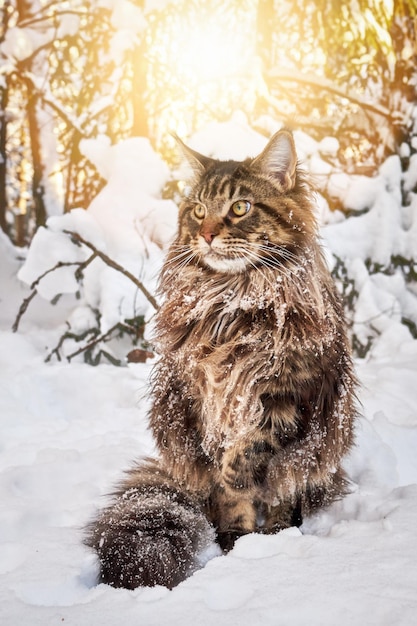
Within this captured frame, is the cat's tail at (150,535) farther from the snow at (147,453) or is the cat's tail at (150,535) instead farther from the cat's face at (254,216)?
the cat's face at (254,216)

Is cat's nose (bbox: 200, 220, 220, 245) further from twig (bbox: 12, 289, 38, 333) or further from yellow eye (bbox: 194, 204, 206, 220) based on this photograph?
twig (bbox: 12, 289, 38, 333)

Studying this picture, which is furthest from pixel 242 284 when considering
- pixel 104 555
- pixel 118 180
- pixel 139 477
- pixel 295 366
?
pixel 118 180

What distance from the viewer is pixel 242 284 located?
2109 millimetres

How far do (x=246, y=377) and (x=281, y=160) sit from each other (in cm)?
92

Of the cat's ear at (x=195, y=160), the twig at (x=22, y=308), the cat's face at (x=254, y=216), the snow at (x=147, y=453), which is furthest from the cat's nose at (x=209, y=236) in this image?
the twig at (x=22, y=308)

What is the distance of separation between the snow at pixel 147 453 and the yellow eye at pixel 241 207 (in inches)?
40.8

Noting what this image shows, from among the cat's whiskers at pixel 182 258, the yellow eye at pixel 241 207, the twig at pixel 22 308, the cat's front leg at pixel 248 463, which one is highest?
the yellow eye at pixel 241 207

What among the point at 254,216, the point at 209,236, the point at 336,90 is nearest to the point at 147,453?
the point at 209,236

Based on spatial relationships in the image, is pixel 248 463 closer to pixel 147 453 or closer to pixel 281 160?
pixel 147 453

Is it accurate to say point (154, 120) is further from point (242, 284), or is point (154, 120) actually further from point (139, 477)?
point (139, 477)

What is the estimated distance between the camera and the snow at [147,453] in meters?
1.29

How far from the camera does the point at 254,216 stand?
2.08 meters

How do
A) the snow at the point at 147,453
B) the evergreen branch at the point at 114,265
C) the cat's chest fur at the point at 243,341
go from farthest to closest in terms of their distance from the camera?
1. the evergreen branch at the point at 114,265
2. the cat's chest fur at the point at 243,341
3. the snow at the point at 147,453

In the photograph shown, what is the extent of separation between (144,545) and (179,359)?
747 mm
